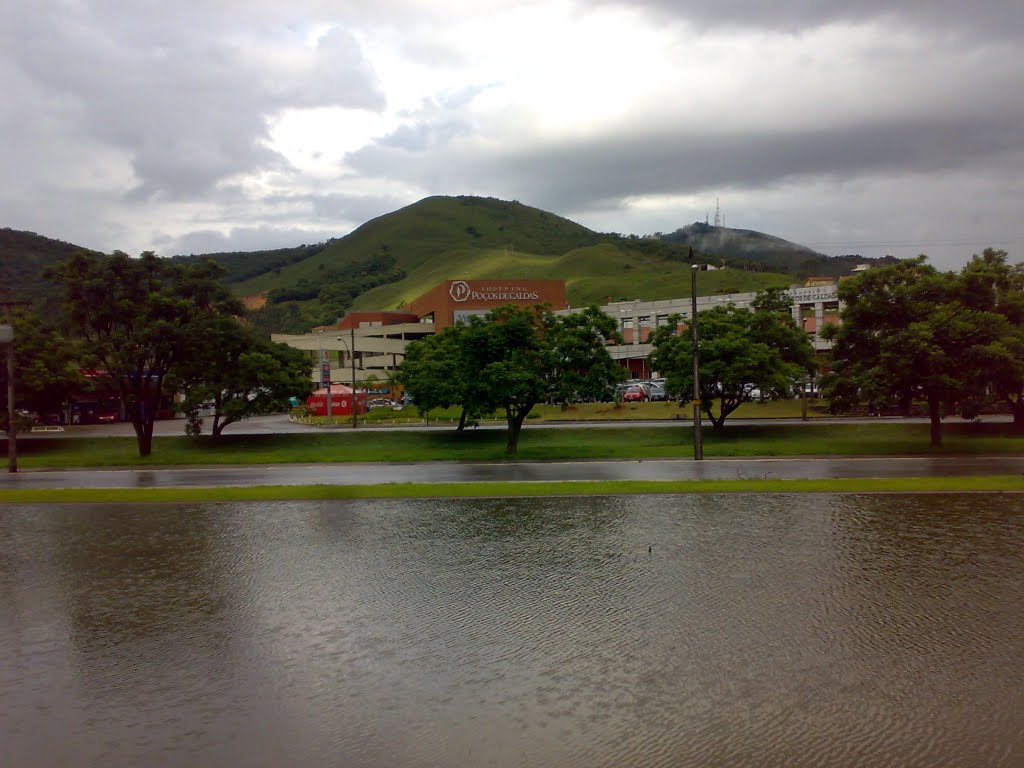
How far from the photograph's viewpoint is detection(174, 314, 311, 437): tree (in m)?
36.0

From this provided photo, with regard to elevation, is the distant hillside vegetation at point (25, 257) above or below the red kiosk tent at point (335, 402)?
above

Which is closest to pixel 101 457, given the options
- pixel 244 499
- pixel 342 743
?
pixel 244 499

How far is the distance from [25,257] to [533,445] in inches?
4185

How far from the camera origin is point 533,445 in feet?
122

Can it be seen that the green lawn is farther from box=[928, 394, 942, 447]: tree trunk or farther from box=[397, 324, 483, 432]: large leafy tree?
box=[397, 324, 483, 432]: large leafy tree

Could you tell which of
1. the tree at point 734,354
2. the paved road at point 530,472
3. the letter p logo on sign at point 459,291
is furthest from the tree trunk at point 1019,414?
the letter p logo on sign at point 459,291

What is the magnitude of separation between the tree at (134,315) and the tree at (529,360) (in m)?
12.6

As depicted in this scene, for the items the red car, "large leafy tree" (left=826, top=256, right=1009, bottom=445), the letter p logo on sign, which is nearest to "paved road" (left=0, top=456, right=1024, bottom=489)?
"large leafy tree" (left=826, top=256, right=1009, bottom=445)

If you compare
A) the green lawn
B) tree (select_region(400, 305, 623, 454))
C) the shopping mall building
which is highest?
the shopping mall building

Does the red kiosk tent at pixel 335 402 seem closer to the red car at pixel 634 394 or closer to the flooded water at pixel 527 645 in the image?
the red car at pixel 634 394

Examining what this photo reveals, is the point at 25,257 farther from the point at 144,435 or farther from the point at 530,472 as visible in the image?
the point at 530,472

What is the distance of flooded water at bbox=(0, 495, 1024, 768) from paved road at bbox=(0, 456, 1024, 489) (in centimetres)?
786

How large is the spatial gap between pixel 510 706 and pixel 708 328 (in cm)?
3339

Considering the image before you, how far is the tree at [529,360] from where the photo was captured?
32.3m
